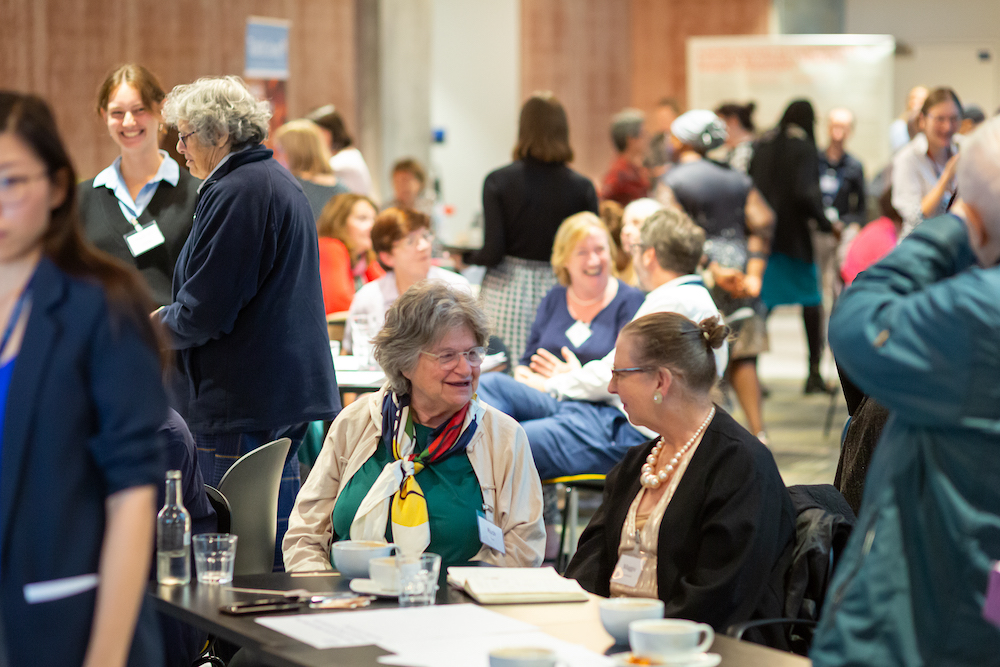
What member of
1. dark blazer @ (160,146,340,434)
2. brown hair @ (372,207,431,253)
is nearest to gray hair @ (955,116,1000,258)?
dark blazer @ (160,146,340,434)

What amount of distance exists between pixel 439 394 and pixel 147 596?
4.32 feet

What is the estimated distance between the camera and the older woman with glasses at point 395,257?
522 centimetres

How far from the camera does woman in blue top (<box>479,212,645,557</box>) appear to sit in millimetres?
4801

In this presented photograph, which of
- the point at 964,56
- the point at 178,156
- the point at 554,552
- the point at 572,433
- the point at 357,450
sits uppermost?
the point at 964,56

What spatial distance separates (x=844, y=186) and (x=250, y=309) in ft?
24.4

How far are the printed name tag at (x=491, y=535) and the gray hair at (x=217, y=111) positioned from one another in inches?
57.4

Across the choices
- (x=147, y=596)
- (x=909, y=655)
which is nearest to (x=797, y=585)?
(x=909, y=655)

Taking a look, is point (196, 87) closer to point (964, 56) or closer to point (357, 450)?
point (357, 450)

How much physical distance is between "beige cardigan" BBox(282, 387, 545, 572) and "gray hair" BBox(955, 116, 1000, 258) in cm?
141

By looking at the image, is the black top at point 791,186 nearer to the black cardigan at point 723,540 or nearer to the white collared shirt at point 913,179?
the white collared shirt at point 913,179

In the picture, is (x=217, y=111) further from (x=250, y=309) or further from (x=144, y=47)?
(x=144, y=47)

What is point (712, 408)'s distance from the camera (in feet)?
9.38

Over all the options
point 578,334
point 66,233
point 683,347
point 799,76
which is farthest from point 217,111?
point 799,76

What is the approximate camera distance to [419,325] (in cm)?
298
